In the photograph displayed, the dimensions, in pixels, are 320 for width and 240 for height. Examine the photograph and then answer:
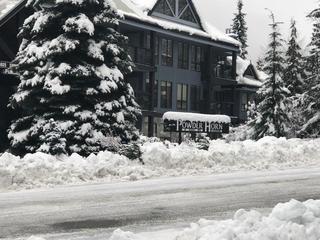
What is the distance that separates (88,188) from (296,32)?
4011 cm

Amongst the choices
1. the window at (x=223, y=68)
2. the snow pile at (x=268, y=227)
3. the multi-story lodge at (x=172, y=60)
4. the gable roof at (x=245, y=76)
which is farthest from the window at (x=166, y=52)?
the snow pile at (x=268, y=227)

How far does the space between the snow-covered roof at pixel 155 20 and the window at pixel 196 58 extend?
5.03 ft

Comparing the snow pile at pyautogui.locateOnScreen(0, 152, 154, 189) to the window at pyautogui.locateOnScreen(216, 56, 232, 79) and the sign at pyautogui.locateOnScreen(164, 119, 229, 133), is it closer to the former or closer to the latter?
the sign at pyautogui.locateOnScreen(164, 119, 229, 133)

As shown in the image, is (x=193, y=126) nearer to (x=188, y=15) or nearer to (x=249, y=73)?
(x=188, y=15)

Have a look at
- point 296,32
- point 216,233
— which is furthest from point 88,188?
point 296,32

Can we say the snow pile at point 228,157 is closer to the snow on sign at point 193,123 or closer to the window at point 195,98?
the snow on sign at point 193,123

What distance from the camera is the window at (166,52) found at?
37312 mm

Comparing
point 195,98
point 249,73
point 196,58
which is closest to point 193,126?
point 195,98

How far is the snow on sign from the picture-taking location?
21.8 meters

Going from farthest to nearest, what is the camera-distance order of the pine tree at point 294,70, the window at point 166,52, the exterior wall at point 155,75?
the pine tree at point 294,70 → the window at point 166,52 → the exterior wall at point 155,75

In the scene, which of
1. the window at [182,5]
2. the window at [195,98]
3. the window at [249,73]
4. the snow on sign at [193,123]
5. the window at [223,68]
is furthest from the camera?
the window at [249,73]

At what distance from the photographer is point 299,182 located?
1306cm

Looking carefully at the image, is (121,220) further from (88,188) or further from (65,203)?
(88,188)

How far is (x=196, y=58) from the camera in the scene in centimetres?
4038
